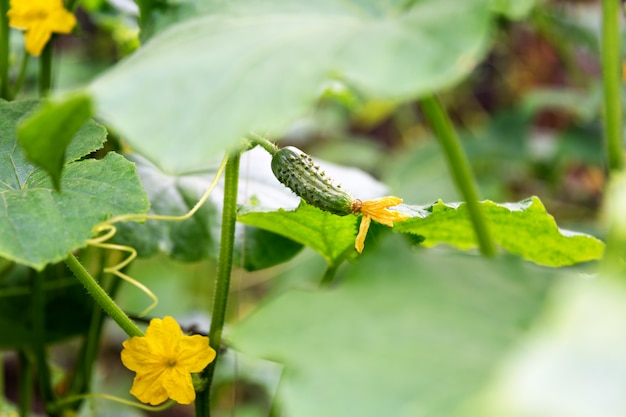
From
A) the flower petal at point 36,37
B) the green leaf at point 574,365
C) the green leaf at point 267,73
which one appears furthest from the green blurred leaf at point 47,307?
the green leaf at point 574,365

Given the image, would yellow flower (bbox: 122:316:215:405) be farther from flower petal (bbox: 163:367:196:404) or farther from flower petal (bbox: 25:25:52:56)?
flower petal (bbox: 25:25:52:56)

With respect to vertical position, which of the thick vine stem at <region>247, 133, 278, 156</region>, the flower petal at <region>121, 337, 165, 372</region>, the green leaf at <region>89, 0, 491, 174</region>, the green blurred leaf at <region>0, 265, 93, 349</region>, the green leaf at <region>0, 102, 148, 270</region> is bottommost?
the green blurred leaf at <region>0, 265, 93, 349</region>

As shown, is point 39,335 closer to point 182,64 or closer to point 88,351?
point 88,351

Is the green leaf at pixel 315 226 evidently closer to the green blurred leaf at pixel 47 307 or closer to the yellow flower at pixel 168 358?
the yellow flower at pixel 168 358

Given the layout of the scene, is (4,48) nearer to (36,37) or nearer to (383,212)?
(36,37)

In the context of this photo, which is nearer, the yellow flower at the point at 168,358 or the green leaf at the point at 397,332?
the green leaf at the point at 397,332

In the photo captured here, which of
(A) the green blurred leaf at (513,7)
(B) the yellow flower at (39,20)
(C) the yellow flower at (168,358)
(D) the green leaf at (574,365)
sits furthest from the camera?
(B) the yellow flower at (39,20)

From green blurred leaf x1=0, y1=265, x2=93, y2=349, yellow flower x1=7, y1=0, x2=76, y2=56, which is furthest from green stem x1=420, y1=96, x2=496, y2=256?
green blurred leaf x1=0, y1=265, x2=93, y2=349
